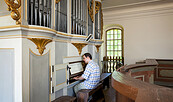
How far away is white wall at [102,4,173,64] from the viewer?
23.7ft

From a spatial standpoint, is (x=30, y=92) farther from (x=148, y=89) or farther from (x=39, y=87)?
(x=148, y=89)

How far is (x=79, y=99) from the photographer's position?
139 inches

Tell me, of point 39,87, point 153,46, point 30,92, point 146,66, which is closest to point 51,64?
point 39,87

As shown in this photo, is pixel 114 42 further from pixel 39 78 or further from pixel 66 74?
pixel 39 78

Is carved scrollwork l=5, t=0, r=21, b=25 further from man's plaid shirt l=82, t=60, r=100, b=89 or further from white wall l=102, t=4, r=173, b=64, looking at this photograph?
white wall l=102, t=4, r=173, b=64

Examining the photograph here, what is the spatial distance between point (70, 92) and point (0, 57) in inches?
83.0

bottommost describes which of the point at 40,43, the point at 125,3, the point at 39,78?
the point at 39,78

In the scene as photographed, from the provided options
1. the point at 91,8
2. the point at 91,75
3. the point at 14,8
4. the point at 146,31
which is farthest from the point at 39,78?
the point at 146,31

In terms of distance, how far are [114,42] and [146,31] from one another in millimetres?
2161

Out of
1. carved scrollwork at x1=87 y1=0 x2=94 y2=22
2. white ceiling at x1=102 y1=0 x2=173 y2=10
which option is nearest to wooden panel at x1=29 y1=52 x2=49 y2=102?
carved scrollwork at x1=87 y1=0 x2=94 y2=22

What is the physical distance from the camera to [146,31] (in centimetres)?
769

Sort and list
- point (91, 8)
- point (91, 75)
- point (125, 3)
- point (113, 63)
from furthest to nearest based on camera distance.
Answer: point (113, 63)
point (125, 3)
point (91, 8)
point (91, 75)

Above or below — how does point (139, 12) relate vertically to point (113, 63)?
above

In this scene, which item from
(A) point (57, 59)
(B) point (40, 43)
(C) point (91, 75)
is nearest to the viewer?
(B) point (40, 43)
